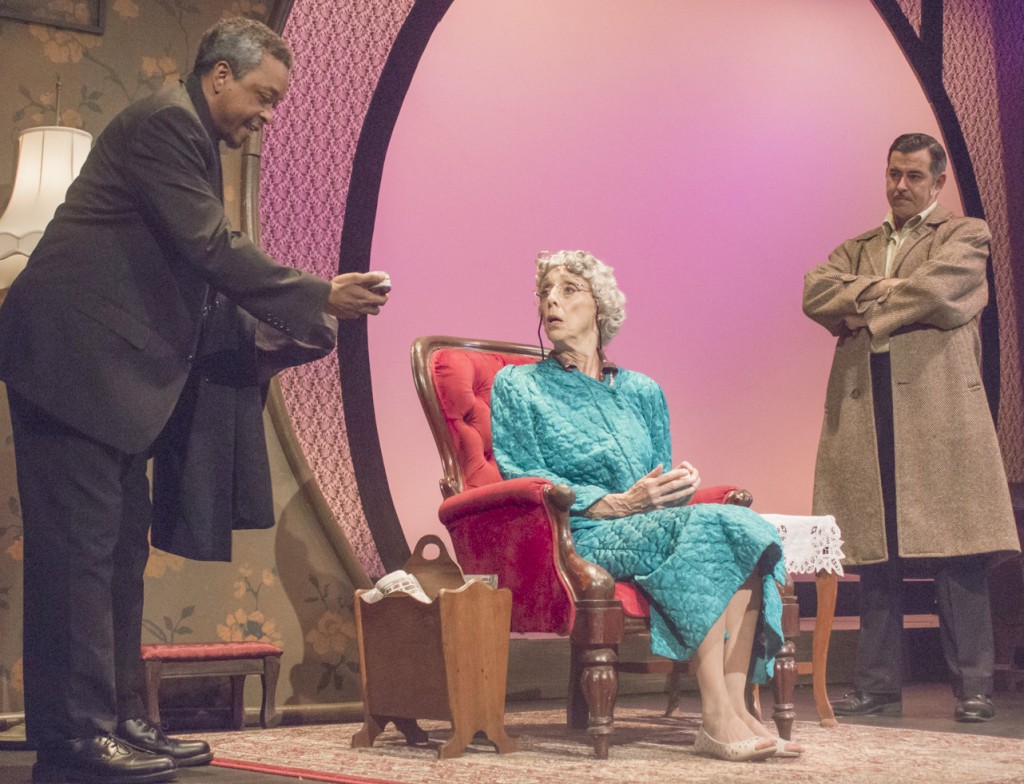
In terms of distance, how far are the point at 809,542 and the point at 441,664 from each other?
1.26 m

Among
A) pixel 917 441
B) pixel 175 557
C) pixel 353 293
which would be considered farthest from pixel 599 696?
pixel 917 441

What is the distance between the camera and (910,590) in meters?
5.05

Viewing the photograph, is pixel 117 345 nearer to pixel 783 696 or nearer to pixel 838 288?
pixel 783 696

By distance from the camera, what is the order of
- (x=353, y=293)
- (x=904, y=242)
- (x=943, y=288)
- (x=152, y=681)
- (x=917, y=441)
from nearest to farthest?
(x=353, y=293) < (x=152, y=681) < (x=943, y=288) < (x=917, y=441) < (x=904, y=242)

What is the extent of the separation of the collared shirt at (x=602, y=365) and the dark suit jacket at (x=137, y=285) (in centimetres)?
89

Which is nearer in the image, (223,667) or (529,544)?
(529,544)

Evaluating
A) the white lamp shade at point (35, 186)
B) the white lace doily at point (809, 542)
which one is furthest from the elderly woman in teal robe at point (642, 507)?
the white lamp shade at point (35, 186)

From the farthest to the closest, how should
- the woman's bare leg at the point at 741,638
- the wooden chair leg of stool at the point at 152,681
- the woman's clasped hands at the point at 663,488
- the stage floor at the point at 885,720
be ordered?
the wooden chair leg of stool at the point at 152,681
the woman's clasped hands at the point at 663,488
the woman's bare leg at the point at 741,638
the stage floor at the point at 885,720

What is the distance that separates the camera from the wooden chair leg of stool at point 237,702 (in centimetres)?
335

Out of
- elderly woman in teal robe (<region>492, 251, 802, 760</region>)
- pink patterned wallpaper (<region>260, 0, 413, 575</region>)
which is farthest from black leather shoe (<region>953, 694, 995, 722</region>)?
pink patterned wallpaper (<region>260, 0, 413, 575</region>)

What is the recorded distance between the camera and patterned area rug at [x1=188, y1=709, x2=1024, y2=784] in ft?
7.92

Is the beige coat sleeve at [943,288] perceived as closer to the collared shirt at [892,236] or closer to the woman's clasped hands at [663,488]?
the collared shirt at [892,236]

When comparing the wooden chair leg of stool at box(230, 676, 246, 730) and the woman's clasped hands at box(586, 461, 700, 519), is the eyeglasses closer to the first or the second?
the woman's clasped hands at box(586, 461, 700, 519)

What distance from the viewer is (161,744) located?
250 cm
